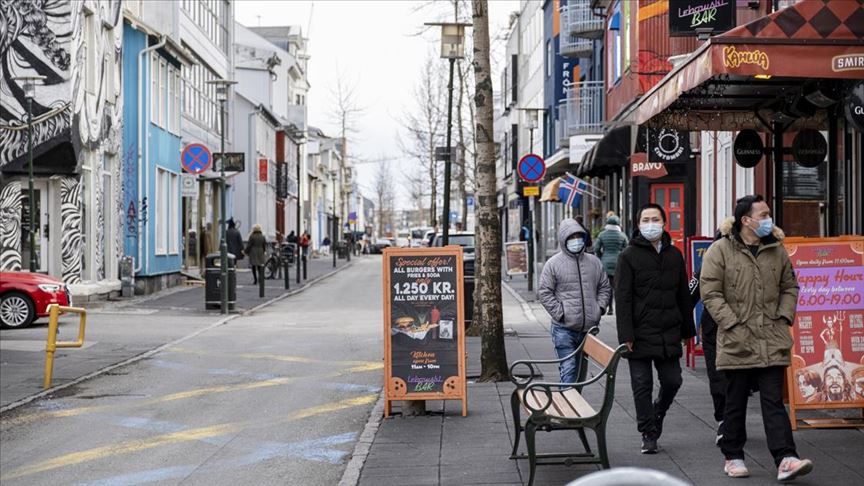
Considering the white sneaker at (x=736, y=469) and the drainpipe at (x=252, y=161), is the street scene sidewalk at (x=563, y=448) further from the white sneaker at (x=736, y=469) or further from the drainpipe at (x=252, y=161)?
the drainpipe at (x=252, y=161)

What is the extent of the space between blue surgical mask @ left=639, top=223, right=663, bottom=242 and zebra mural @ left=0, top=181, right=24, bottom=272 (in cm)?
1908

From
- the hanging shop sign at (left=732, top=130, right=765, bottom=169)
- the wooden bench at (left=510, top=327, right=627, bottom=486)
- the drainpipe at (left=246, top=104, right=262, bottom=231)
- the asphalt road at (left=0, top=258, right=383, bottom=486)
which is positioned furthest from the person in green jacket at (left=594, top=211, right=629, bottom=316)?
the drainpipe at (left=246, top=104, right=262, bottom=231)

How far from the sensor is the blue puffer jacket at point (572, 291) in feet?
35.0

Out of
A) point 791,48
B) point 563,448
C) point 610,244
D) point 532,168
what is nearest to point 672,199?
point 532,168

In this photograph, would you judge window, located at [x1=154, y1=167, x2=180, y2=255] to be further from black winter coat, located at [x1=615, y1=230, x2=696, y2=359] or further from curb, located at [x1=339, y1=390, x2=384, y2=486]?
black winter coat, located at [x1=615, y1=230, x2=696, y2=359]

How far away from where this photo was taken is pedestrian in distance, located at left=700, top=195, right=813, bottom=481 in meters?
8.02

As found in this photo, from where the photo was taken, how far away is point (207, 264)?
27.9 metres

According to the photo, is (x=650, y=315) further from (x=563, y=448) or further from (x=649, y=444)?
(x=563, y=448)

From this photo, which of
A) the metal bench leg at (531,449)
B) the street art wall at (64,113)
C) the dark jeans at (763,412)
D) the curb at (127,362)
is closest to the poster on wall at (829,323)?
the dark jeans at (763,412)

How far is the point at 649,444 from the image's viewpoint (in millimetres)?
9102

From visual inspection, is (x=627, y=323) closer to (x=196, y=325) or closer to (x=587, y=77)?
(x=196, y=325)

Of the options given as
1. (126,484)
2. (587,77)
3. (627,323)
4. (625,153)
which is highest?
(587,77)

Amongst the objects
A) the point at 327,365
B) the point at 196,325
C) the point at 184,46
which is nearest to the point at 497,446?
the point at 327,365

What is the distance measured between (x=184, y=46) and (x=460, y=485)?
34282 millimetres
